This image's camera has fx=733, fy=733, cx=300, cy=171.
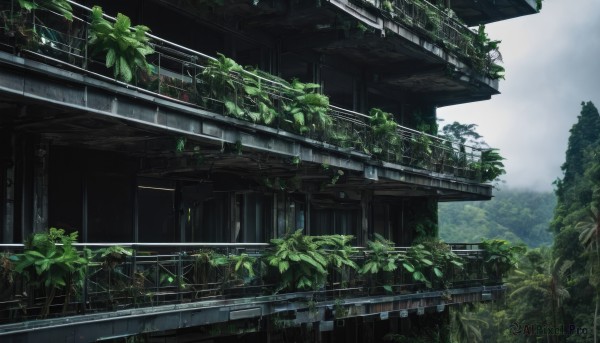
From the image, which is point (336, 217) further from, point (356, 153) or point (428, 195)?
point (356, 153)

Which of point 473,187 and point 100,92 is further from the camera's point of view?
point 473,187

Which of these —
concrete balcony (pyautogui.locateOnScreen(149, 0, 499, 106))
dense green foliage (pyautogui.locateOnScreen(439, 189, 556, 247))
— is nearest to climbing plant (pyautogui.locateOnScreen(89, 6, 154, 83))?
concrete balcony (pyautogui.locateOnScreen(149, 0, 499, 106))

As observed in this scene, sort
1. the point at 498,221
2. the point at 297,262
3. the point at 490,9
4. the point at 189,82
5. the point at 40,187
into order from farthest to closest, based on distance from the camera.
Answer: the point at 498,221
the point at 490,9
the point at 297,262
the point at 189,82
the point at 40,187

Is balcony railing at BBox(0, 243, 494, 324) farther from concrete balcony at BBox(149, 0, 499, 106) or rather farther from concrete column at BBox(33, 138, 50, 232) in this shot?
concrete balcony at BBox(149, 0, 499, 106)

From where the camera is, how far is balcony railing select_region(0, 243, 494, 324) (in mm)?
11008

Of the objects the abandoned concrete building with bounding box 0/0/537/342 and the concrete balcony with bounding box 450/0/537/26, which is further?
the concrete balcony with bounding box 450/0/537/26

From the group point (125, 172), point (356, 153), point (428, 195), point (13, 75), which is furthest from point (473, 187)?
point (13, 75)

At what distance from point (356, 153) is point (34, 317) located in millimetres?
11045

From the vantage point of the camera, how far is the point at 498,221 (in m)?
182

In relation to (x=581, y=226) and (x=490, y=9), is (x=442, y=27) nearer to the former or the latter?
(x=490, y=9)

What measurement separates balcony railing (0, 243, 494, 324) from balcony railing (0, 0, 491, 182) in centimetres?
299

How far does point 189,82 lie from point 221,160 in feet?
9.62

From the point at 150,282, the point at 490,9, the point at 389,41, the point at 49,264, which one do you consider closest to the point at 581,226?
the point at 490,9

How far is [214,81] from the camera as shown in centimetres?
1522
